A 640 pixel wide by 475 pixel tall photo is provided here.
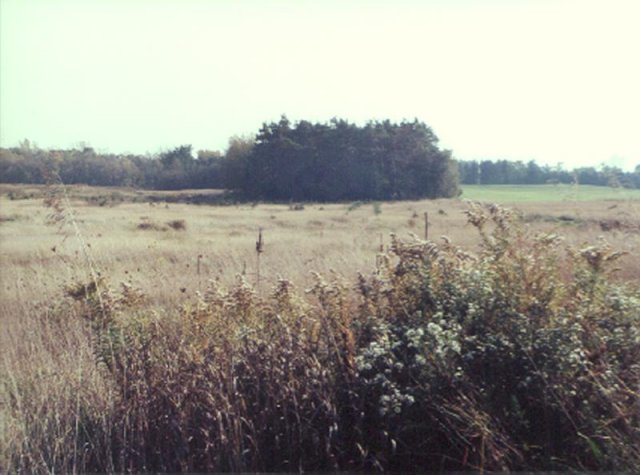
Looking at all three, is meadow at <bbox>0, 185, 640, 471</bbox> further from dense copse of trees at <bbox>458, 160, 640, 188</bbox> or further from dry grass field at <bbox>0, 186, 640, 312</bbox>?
dense copse of trees at <bbox>458, 160, 640, 188</bbox>

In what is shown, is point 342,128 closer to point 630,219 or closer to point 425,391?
point 630,219

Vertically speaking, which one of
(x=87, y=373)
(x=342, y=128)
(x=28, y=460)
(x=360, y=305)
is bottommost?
(x=28, y=460)

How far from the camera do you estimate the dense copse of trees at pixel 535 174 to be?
7664 millimetres

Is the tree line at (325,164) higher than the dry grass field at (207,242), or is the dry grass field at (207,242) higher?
the tree line at (325,164)

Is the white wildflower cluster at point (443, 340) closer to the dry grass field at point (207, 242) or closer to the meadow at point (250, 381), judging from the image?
the meadow at point (250, 381)

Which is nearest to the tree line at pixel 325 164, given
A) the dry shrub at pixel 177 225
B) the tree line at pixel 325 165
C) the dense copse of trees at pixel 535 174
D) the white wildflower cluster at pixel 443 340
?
the tree line at pixel 325 165

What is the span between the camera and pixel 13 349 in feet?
20.1

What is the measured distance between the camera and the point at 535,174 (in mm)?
15188

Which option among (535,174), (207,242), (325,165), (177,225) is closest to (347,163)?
(325,165)

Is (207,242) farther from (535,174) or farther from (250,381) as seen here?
(250,381)

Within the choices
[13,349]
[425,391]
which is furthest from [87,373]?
[425,391]

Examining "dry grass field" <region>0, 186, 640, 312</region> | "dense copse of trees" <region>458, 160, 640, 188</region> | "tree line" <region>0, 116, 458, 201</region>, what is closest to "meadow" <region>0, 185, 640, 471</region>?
"dry grass field" <region>0, 186, 640, 312</region>

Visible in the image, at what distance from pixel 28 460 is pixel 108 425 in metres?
0.55

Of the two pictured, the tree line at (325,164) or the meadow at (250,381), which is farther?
the tree line at (325,164)
